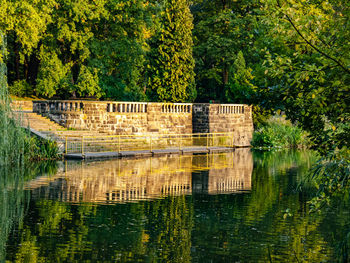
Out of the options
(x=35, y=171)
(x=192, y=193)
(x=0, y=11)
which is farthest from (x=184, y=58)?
(x=192, y=193)

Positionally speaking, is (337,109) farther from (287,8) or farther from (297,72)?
(287,8)

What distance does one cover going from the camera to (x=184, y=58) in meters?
41.0

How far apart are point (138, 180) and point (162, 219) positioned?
7.39m

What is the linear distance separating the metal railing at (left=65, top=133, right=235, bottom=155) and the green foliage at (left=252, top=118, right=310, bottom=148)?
2.16 meters

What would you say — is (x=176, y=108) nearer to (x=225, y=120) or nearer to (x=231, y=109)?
(x=225, y=120)

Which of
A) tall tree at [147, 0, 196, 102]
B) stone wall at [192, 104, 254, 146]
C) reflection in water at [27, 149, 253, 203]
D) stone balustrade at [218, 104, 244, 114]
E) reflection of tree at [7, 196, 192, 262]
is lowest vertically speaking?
reflection of tree at [7, 196, 192, 262]

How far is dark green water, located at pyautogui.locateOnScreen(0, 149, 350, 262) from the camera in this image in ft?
32.4

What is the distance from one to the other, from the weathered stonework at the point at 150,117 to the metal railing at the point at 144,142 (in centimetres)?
76

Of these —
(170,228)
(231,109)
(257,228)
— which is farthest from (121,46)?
(257,228)

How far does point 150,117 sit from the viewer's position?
36875mm

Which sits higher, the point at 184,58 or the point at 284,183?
the point at 184,58

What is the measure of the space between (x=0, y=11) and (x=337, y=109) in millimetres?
30979

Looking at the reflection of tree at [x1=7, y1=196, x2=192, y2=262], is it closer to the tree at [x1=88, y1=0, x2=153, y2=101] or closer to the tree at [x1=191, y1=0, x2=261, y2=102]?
the tree at [x1=88, y1=0, x2=153, y2=101]

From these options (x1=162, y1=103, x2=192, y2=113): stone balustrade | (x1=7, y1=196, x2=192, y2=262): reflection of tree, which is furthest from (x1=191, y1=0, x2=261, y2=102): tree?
(x1=7, y1=196, x2=192, y2=262): reflection of tree
